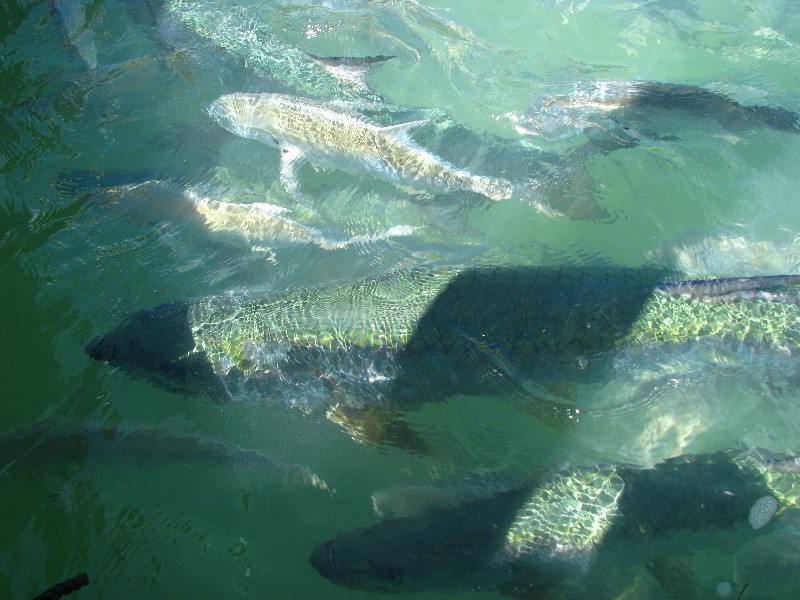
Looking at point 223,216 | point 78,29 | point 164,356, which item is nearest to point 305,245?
point 223,216

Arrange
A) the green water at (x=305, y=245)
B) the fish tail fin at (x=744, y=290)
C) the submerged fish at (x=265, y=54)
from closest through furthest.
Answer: the green water at (x=305, y=245)
the fish tail fin at (x=744, y=290)
the submerged fish at (x=265, y=54)

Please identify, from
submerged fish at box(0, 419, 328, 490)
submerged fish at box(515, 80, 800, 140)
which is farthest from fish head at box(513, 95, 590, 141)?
submerged fish at box(0, 419, 328, 490)

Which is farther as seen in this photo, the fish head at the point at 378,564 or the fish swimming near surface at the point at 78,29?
the fish swimming near surface at the point at 78,29

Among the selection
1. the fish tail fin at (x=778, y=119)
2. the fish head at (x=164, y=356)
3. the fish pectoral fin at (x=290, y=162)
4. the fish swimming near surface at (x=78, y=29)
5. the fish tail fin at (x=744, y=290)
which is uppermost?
the fish swimming near surface at (x=78, y=29)

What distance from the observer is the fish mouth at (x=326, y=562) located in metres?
3.22

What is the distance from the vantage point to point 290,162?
6.38 m

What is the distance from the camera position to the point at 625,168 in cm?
597

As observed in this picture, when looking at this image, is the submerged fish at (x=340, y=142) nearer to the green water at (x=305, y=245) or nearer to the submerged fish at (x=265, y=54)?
the green water at (x=305, y=245)

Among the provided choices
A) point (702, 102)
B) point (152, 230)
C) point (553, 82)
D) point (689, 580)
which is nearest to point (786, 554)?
point (689, 580)

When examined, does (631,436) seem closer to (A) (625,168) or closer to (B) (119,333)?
(A) (625,168)

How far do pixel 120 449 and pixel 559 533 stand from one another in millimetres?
2843

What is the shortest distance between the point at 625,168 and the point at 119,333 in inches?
193

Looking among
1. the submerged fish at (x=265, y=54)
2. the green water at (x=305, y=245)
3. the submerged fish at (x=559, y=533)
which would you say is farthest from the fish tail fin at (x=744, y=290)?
the submerged fish at (x=265, y=54)

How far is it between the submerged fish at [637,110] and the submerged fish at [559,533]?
391 cm
